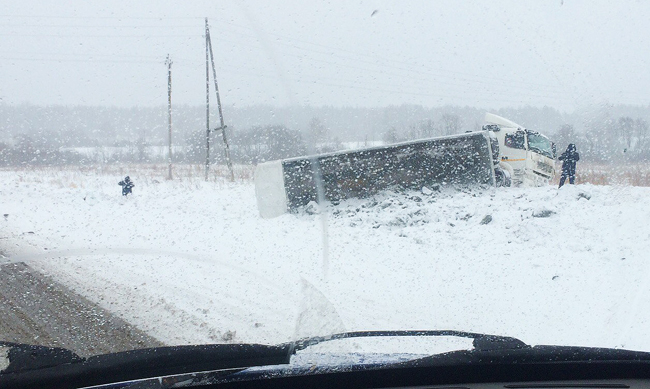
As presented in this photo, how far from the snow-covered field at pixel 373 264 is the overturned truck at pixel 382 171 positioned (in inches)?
14.3

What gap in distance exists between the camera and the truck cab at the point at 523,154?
13.4 m

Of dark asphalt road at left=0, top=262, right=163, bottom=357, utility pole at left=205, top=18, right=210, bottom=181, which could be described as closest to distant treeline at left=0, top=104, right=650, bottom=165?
utility pole at left=205, top=18, right=210, bottom=181

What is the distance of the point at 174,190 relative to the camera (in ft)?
53.0

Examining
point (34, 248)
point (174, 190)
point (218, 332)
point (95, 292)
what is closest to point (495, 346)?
point (218, 332)

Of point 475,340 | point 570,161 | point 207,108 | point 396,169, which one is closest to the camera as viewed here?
point 475,340

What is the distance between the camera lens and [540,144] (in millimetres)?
13891

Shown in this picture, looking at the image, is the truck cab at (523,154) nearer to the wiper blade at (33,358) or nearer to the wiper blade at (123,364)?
the wiper blade at (123,364)

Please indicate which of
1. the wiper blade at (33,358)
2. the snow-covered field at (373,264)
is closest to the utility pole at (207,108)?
the snow-covered field at (373,264)

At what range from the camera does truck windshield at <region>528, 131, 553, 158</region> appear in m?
13.6

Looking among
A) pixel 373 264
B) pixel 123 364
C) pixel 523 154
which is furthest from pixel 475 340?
pixel 523 154

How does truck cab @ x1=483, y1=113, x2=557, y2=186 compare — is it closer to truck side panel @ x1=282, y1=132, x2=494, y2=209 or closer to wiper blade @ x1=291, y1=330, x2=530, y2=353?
truck side panel @ x1=282, y1=132, x2=494, y2=209

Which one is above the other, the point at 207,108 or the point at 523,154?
the point at 207,108

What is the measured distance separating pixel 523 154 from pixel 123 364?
1301 centimetres

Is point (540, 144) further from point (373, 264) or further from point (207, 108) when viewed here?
point (207, 108)
